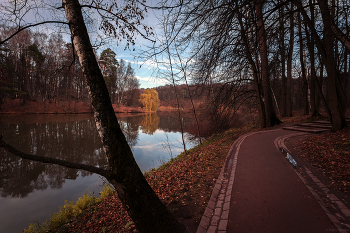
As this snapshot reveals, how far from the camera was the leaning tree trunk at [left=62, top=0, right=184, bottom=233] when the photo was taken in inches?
93.7

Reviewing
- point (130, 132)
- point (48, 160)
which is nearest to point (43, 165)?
point (130, 132)

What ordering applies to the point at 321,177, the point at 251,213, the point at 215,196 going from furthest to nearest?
the point at 321,177 → the point at 215,196 → the point at 251,213

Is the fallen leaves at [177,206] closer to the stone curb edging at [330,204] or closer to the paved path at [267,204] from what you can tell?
the paved path at [267,204]

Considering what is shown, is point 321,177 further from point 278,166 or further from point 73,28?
point 73,28

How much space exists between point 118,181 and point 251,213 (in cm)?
242

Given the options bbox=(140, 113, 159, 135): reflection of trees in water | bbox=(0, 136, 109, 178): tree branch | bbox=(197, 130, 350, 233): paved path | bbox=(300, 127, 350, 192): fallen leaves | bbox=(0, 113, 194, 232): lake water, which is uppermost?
bbox=(0, 136, 109, 178): tree branch

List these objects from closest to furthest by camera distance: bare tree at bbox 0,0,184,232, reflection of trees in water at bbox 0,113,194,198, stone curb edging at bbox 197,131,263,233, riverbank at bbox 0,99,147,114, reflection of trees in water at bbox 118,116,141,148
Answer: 1. bare tree at bbox 0,0,184,232
2. stone curb edging at bbox 197,131,263,233
3. reflection of trees in water at bbox 0,113,194,198
4. reflection of trees in water at bbox 118,116,141,148
5. riverbank at bbox 0,99,147,114

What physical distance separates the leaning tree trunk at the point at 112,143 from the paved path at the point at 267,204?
106cm

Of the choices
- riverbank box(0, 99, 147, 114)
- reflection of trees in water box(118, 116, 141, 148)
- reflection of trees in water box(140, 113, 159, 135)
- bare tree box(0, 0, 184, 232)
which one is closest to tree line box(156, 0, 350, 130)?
bare tree box(0, 0, 184, 232)

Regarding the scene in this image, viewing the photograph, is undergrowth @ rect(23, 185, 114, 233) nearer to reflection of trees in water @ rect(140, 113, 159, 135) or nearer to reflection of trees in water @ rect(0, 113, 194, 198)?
reflection of trees in water @ rect(0, 113, 194, 198)

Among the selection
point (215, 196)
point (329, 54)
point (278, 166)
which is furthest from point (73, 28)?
point (329, 54)

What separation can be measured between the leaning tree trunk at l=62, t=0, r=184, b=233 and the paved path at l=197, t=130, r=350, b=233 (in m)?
1.06

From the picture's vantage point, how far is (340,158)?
4848 millimetres

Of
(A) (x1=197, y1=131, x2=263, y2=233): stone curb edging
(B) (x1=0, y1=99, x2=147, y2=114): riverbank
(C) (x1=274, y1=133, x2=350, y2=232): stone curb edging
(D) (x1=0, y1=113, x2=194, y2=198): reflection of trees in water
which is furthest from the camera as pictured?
(B) (x1=0, y1=99, x2=147, y2=114): riverbank
